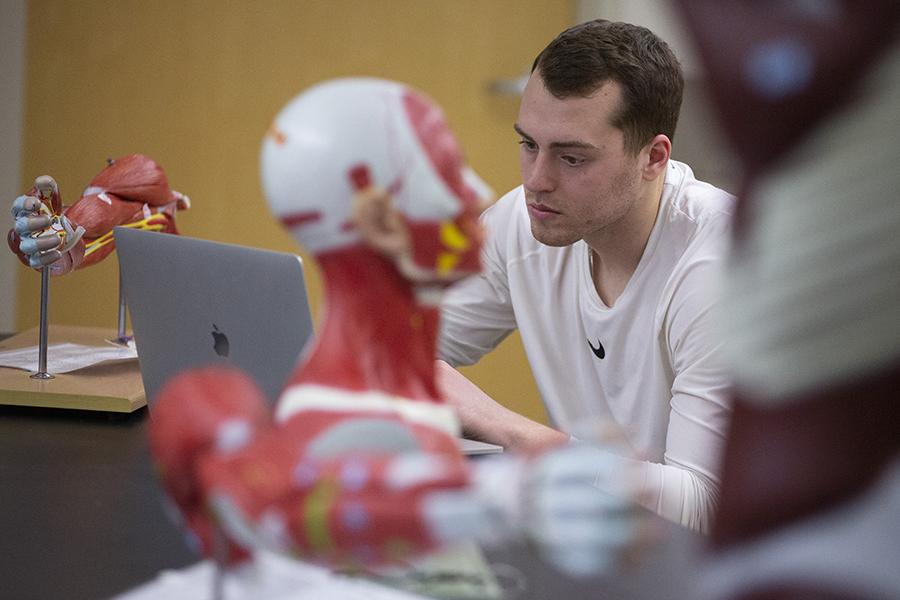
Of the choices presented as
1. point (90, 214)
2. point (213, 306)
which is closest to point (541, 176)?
point (213, 306)

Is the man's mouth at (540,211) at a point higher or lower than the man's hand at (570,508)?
higher

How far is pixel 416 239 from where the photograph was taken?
0.63 meters

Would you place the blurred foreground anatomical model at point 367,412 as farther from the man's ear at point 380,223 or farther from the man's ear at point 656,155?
the man's ear at point 656,155

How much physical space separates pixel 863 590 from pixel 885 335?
0.11 meters

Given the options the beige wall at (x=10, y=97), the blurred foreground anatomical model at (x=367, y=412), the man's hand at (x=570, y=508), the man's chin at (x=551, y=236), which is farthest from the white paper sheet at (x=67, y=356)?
the beige wall at (x=10, y=97)

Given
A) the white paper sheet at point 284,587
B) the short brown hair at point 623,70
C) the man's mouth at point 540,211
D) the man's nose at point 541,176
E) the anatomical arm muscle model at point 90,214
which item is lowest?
the white paper sheet at point 284,587

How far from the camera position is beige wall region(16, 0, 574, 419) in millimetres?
3414

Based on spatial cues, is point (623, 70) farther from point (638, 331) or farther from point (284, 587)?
point (284, 587)

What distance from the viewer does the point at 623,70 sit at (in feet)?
5.30

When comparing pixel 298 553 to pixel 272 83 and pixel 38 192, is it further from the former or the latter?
pixel 272 83

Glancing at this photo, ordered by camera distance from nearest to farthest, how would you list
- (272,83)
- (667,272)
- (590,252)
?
(667,272)
(590,252)
(272,83)

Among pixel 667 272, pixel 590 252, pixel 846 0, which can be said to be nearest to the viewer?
pixel 846 0

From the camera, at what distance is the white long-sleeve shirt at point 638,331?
1.49 m

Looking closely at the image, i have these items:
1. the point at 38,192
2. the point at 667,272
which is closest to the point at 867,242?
the point at 667,272
